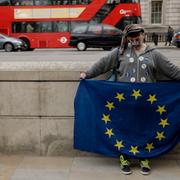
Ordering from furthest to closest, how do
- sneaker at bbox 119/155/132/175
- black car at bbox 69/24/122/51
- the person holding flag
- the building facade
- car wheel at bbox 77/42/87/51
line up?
the building facade → car wheel at bbox 77/42/87/51 → black car at bbox 69/24/122/51 → sneaker at bbox 119/155/132/175 → the person holding flag

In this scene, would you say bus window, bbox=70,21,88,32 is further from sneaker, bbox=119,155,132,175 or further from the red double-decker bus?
sneaker, bbox=119,155,132,175

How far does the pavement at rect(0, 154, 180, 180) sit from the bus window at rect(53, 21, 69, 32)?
76.4 feet

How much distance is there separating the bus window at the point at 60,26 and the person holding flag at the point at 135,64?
23649 millimetres

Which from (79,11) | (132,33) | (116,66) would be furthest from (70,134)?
(79,11)

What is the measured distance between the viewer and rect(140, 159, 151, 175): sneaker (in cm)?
484

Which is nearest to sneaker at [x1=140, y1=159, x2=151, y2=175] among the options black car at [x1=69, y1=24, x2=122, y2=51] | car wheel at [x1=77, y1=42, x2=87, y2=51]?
black car at [x1=69, y1=24, x2=122, y2=51]

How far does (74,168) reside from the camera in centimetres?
506

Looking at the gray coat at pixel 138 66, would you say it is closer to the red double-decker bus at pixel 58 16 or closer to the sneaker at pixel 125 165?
the sneaker at pixel 125 165

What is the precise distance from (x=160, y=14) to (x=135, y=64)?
141ft

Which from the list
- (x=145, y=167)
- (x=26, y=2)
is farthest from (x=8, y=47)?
(x=145, y=167)

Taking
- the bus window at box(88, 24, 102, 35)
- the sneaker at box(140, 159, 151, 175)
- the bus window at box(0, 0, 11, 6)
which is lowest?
the sneaker at box(140, 159, 151, 175)

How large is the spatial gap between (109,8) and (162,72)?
2363cm

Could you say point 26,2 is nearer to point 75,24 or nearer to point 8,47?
point 8,47

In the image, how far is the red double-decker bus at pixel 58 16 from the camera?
27828 millimetres
